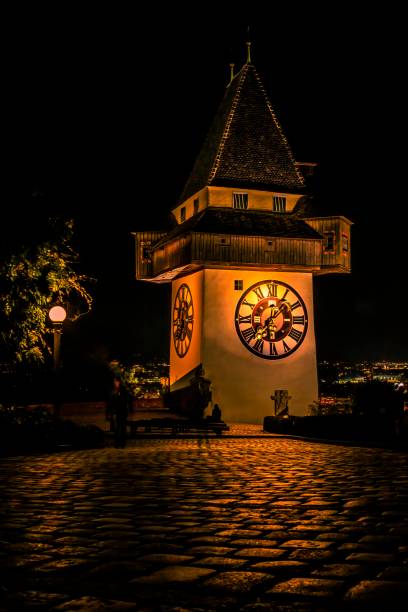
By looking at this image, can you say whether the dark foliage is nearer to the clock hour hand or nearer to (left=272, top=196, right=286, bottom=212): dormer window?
the clock hour hand

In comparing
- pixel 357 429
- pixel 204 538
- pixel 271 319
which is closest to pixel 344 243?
pixel 271 319

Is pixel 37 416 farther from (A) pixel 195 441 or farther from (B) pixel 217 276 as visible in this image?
(B) pixel 217 276

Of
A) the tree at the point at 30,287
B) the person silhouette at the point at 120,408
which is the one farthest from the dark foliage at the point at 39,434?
the tree at the point at 30,287

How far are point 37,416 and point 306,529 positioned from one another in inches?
524

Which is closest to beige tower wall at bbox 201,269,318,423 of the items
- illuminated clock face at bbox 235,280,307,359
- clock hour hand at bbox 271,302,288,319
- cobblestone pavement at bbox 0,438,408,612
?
illuminated clock face at bbox 235,280,307,359

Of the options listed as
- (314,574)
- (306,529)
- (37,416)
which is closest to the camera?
(314,574)

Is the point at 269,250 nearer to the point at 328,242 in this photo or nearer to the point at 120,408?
the point at 328,242

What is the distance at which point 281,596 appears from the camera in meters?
4.76

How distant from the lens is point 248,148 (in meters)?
37.6

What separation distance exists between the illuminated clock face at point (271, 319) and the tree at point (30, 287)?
1325 cm

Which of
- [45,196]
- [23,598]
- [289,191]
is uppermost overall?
[289,191]

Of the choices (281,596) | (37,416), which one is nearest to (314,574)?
(281,596)

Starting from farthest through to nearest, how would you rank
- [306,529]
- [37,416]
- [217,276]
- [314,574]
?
[217,276]
[37,416]
[306,529]
[314,574]

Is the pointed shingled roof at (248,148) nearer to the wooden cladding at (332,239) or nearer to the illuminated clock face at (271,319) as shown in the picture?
the wooden cladding at (332,239)
